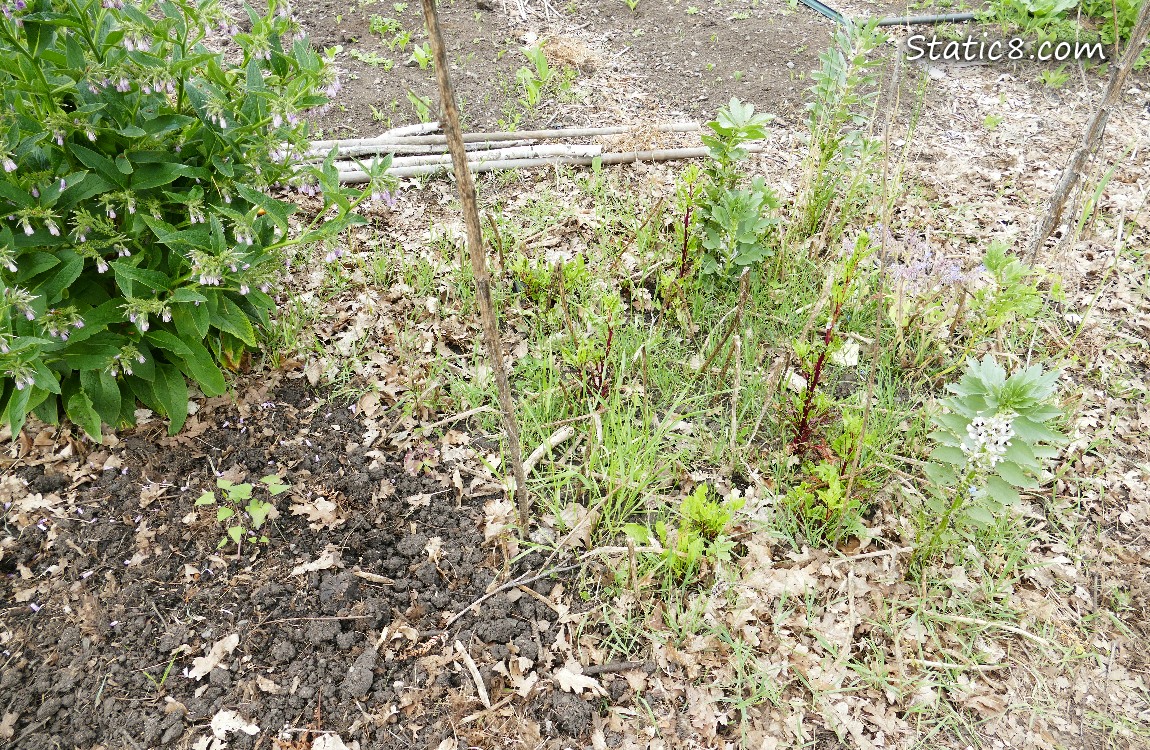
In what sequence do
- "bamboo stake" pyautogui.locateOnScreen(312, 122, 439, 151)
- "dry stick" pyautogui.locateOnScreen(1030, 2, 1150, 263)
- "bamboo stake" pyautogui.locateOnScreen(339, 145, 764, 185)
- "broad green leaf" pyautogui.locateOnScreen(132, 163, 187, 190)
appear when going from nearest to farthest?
"broad green leaf" pyautogui.locateOnScreen(132, 163, 187, 190) → "dry stick" pyautogui.locateOnScreen(1030, 2, 1150, 263) → "bamboo stake" pyautogui.locateOnScreen(339, 145, 764, 185) → "bamboo stake" pyautogui.locateOnScreen(312, 122, 439, 151)

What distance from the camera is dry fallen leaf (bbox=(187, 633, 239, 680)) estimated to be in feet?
6.72

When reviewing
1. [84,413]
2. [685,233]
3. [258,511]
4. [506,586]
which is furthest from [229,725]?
[685,233]

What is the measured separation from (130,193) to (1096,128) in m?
3.94

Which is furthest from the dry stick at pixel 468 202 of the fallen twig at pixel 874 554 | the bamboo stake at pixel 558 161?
the bamboo stake at pixel 558 161

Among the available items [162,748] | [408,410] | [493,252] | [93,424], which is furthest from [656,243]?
[162,748]

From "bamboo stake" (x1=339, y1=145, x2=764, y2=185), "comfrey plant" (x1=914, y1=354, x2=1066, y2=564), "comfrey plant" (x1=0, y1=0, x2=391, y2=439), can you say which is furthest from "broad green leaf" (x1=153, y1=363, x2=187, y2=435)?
"comfrey plant" (x1=914, y1=354, x2=1066, y2=564)

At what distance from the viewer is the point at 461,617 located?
2236 millimetres

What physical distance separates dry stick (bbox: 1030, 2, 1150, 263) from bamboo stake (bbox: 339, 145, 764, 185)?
1.81m

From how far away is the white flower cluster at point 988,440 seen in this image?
201 centimetres

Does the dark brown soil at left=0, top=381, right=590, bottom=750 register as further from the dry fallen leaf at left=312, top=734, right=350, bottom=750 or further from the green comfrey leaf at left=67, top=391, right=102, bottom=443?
the green comfrey leaf at left=67, top=391, right=102, bottom=443

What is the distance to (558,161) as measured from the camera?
4.13 meters

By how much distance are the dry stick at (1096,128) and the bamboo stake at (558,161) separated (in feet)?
5.92

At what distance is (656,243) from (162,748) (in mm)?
2866

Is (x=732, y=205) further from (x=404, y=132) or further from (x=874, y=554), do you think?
(x=404, y=132)
